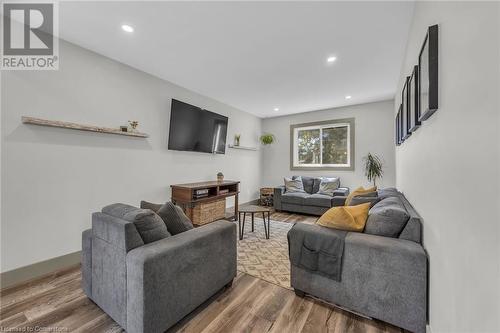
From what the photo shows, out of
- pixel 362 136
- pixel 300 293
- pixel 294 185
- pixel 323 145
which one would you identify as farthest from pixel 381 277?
pixel 323 145

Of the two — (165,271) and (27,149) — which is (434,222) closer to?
(165,271)

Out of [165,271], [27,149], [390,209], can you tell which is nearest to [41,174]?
[27,149]

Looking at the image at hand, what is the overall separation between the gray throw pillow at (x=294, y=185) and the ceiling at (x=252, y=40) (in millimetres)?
2397

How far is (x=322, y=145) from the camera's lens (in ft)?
18.8

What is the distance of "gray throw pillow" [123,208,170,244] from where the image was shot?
1494 mm

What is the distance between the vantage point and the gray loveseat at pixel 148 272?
52.5 inches

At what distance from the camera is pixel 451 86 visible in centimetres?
103

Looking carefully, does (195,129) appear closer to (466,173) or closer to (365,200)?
(365,200)

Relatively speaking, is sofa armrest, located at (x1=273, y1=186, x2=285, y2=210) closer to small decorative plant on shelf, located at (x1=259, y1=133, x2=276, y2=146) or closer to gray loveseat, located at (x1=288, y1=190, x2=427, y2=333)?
small decorative plant on shelf, located at (x1=259, y1=133, x2=276, y2=146)

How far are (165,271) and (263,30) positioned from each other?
249 centimetres

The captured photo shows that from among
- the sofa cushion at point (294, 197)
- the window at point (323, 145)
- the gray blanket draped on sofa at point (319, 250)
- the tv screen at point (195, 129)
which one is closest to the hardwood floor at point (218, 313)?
the gray blanket draped on sofa at point (319, 250)

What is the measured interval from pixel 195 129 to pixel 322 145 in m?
3.44

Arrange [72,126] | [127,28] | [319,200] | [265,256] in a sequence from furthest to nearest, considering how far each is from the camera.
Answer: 1. [319,200]
2. [265,256]
3. [72,126]
4. [127,28]

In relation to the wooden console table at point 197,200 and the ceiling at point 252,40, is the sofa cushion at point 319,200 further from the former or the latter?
the ceiling at point 252,40
